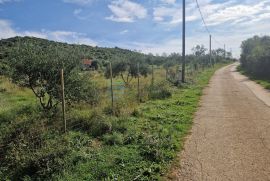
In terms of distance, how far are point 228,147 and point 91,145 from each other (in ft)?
10.5

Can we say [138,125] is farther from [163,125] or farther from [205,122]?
[205,122]

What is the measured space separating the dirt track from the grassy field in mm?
421

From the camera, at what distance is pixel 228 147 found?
668 cm

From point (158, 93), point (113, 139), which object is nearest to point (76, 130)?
point (113, 139)

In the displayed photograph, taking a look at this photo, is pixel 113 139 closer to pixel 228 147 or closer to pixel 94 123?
pixel 94 123

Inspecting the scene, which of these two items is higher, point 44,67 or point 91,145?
point 44,67

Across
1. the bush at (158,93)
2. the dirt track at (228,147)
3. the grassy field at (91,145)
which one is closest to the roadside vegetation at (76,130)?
the grassy field at (91,145)

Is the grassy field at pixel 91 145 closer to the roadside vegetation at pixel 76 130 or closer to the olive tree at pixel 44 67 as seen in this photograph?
the roadside vegetation at pixel 76 130

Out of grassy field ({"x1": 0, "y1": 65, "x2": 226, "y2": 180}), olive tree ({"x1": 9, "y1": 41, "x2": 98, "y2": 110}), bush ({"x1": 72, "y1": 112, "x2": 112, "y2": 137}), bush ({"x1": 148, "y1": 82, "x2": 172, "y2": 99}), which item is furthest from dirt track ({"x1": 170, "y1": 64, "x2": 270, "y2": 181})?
olive tree ({"x1": 9, "y1": 41, "x2": 98, "y2": 110})

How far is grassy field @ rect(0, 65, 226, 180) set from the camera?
18.0ft

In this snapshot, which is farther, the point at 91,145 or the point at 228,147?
the point at 91,145

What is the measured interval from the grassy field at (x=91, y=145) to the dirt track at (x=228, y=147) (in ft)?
1.38

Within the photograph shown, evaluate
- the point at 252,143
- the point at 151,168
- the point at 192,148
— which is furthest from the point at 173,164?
the point at 252,143

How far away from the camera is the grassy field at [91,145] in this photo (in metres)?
5.49
